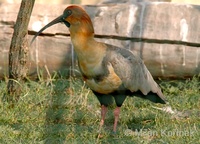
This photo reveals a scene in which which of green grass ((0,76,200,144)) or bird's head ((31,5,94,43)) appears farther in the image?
green grass ((0,76,200,144))

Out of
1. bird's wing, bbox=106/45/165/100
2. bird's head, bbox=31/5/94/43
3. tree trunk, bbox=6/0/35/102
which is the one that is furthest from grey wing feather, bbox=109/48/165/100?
tree trunk, bbox=6/0/35/102

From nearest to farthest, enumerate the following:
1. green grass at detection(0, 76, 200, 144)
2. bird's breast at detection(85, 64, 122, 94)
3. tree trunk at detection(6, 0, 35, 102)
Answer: bird's breast at detection(85, 64, 122, 94) → green grass at detection(0, 76, 200, 144) → tree trunk at detection(6, 0, 35, 102)

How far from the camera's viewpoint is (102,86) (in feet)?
18.9

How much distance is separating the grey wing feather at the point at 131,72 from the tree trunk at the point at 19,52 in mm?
1104

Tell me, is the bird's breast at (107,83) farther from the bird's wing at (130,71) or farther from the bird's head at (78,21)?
the bird's head at (78,21)

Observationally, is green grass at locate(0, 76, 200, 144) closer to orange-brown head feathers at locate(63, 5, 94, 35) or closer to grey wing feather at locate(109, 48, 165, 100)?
grey wing feather at locate(109, 48, 165, 100)

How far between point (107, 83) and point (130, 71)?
0.37 metres

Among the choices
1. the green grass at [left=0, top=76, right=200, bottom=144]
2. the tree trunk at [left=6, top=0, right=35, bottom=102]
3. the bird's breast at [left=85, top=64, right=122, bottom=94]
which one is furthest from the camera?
the tree trunk at [left=6, top=0, right=35, bottom=102]

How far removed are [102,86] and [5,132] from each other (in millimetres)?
1054

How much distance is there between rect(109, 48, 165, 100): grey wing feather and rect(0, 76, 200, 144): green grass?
413mm

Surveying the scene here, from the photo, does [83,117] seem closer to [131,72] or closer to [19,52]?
[131,72]

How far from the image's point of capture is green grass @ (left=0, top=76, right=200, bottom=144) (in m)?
5.89

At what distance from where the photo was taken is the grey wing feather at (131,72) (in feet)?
19.4

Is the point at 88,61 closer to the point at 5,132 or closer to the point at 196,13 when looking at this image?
the point at 5,132
